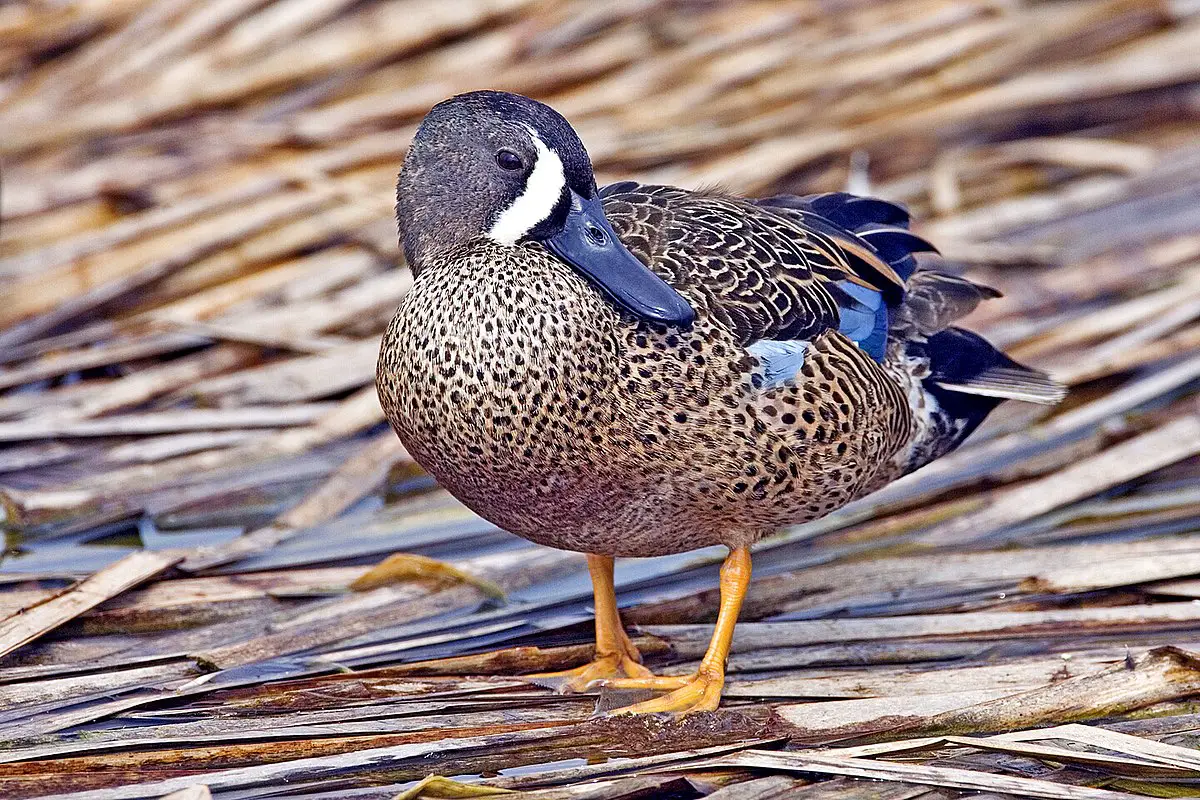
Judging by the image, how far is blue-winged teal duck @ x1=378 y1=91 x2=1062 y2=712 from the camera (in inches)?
125

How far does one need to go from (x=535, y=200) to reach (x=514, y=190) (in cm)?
5

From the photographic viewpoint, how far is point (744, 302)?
337 centimetres

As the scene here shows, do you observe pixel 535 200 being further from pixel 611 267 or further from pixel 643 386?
pixel 643 386

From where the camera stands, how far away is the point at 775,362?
335 centimetres

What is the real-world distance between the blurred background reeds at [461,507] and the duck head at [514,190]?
987 mm

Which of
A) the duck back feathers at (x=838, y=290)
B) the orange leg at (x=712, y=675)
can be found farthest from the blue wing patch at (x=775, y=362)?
the orange leg at (x=712, y=675)

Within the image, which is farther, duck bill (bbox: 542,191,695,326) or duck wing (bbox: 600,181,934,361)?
duck wing (bbox: 600,181,934,361)

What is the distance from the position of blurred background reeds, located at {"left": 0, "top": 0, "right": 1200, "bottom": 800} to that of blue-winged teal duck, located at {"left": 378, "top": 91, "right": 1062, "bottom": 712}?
0.46m

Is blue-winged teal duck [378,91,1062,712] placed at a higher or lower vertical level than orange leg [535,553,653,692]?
higher

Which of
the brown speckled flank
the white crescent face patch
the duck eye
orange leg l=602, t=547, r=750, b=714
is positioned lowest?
orange leg l=602, t=547, r=750, b=714

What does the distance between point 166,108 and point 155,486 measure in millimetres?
1838

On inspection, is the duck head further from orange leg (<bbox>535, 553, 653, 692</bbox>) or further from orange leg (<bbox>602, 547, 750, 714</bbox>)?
orange leg (<bbox>535, 553, 653, 692</bbox>)

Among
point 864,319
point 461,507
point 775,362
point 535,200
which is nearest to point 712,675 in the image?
point 775,362

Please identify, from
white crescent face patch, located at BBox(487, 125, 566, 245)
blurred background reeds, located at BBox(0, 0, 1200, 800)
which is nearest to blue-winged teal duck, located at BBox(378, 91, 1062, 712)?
white crescent face patch, located at BBox(487, 125, 566, 245)
